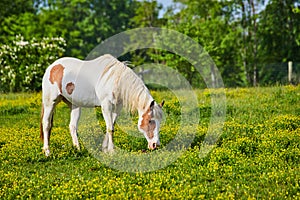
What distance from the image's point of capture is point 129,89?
9.46 metres

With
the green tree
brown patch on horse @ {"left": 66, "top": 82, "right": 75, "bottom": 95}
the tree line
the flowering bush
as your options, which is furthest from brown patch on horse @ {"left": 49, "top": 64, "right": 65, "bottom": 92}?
the green tree

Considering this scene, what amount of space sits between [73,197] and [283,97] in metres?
11.7

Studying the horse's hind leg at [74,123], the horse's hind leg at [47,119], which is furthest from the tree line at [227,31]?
the horse's hind leg at [47,119]

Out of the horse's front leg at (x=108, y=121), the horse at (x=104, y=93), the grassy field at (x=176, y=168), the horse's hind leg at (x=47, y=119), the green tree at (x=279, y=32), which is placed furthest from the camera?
the green tree at (x=279, y=32)

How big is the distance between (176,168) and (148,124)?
1.34 metres

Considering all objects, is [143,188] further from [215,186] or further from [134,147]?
[134,147]

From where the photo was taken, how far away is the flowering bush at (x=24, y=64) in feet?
80.6

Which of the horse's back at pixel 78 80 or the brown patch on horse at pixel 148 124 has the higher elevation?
the horse's back at pixel 78 80

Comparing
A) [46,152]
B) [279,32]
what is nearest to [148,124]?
[46,152]

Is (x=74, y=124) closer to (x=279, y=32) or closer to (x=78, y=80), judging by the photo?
(x=78, y=80)

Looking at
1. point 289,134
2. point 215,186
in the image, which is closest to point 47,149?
point 215,186

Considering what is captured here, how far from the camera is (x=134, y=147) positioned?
1024cm

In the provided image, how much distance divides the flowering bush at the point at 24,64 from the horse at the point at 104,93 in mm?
14768

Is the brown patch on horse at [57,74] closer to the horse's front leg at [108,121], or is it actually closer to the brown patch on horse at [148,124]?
the horse's front leg at [108,121]
